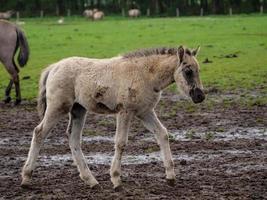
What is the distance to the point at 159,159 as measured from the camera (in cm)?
1161

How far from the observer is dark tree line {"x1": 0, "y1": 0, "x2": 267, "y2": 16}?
8094 centimetres

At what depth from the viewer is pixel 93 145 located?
1294cm

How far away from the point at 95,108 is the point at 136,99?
0.70 metres

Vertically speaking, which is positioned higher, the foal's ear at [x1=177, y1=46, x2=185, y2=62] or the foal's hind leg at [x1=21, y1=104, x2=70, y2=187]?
the foal's ear at [x1=177, y1=46, x2=185, y2=62]

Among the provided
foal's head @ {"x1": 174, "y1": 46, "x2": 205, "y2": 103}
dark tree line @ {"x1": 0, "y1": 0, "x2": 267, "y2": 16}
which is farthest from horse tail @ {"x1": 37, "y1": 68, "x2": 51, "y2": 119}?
dark tree line @ {"x1": 0, "y1": 0, "x2": 267, "y2": 16}

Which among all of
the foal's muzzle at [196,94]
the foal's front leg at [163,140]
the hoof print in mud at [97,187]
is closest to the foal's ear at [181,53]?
the foal's muzzle at [196,94]

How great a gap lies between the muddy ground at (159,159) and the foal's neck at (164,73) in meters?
1.38

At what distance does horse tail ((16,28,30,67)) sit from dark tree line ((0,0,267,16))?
202ft

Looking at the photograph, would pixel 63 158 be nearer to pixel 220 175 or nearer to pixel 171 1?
pixel 220 175

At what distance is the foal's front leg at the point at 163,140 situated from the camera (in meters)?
9.71

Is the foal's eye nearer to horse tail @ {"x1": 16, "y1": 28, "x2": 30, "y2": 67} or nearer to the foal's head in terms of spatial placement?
the foal's head

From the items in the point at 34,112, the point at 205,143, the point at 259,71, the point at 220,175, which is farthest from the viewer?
the point at 259,71

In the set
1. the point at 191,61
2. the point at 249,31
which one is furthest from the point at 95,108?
the point at 249,31

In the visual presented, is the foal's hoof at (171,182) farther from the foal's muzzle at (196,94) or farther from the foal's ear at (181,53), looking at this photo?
the foal's ear at (181,53)
